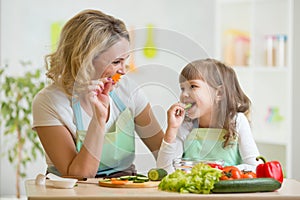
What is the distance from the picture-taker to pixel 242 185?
1857 millimetres

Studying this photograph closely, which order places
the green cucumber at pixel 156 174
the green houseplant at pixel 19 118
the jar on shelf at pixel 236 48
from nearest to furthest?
the green cucumber at pixel 156 174
the green houseplant at pixel 19 118
the jar on shelf at pixel 236 48

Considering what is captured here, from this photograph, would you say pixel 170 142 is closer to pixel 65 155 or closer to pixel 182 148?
pixel 182 148

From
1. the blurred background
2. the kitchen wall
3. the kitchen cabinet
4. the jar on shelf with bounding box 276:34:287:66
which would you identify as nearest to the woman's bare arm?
the kitchen wall

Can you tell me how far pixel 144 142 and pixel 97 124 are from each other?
0.82 ft

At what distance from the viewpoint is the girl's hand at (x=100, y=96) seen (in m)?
2.13

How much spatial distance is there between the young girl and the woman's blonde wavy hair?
0.31 meters

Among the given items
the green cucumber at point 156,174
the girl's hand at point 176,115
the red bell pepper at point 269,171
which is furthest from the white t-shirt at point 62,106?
the red bell pepper at point 269,171

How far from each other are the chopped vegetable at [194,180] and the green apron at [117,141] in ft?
1.12

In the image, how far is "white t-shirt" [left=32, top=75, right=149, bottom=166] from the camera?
2230 mm

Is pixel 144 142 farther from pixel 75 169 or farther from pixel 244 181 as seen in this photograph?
pixel 244 181

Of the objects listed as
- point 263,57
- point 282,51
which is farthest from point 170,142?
point 263,57

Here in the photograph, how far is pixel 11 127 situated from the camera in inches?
168

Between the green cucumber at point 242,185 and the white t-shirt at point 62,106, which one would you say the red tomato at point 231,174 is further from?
the white t-shirt at point 62,106

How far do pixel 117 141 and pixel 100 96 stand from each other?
200mm
